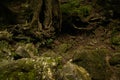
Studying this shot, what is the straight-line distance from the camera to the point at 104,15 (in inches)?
346

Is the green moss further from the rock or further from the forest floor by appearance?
the rock

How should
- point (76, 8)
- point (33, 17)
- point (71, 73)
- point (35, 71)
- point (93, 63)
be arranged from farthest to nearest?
point (76, 8)
point (33, 17)
point (93, 63)
point (71, 73)
point (35, 71)

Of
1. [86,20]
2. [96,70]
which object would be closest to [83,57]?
[96,70]

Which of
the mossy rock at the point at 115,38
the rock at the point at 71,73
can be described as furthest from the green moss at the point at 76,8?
the rock at the point at 71,73

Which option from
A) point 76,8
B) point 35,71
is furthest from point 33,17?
point 35,71

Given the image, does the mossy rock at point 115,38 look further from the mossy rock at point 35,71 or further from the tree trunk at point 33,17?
the mossy rock at point 35,71

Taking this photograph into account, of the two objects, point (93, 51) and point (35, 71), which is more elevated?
point (35, 71)

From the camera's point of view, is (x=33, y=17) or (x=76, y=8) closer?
(x=33, y=17)

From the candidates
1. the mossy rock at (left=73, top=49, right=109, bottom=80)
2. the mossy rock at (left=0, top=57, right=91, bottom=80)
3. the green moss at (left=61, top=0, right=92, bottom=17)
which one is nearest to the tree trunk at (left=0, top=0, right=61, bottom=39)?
the green moss at (left=61, top=0, right=92, bottom=17)

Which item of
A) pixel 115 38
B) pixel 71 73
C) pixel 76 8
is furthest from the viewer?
pixel 76 8

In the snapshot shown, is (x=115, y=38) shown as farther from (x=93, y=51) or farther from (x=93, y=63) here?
(x=93, y=63)

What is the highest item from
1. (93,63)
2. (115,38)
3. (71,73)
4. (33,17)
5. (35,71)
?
(33,17)

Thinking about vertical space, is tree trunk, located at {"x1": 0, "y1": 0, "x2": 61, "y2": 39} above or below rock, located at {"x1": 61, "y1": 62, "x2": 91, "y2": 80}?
above

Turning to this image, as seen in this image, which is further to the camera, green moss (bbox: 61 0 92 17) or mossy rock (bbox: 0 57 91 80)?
green moss (bbox: 61 0 92 17)
